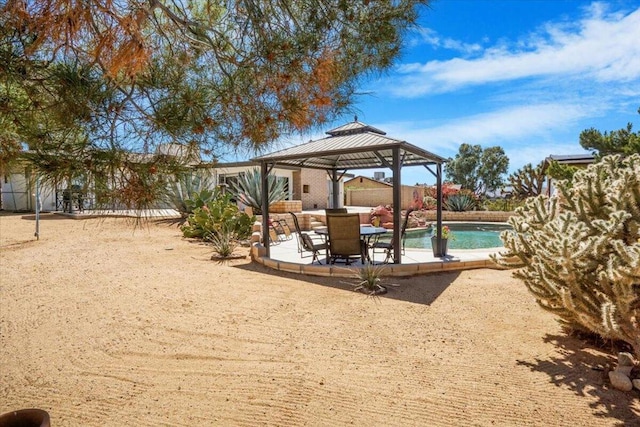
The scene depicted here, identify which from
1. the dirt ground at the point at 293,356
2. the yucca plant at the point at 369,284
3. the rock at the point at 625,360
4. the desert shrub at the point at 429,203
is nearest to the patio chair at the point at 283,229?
the dirt ground at the point at 293,356

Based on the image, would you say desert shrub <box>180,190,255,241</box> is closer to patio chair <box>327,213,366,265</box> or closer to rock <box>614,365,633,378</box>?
patio chair <box>327,213,366,265</box>

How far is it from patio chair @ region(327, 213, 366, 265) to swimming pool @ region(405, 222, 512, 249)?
13.2 ft

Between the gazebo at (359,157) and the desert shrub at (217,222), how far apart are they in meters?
2.95

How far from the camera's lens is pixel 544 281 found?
4.07 meters

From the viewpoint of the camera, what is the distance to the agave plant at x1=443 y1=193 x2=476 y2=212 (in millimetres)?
22391

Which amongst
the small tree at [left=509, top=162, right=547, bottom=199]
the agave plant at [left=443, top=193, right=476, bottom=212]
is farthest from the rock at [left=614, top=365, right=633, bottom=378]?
the small tree at [left=509, top=162, right=547, bottom=199]

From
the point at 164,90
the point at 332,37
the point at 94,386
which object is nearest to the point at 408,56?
the point at 332,37

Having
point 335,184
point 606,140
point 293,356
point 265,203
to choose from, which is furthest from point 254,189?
point 606,140

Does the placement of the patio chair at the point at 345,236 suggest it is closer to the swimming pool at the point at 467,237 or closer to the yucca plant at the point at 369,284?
the yucca plant at the point at 369,284

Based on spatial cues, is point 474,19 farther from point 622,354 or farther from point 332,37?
point 622,354

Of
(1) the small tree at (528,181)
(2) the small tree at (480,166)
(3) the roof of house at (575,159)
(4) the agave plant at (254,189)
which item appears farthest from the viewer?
(2) the small tree at (480,166)

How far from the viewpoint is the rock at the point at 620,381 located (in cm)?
317

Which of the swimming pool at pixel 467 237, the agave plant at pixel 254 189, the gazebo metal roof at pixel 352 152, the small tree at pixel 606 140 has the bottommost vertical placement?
the swimming pool at pixel 467 237

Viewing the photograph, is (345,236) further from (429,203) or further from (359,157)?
(429,203)
